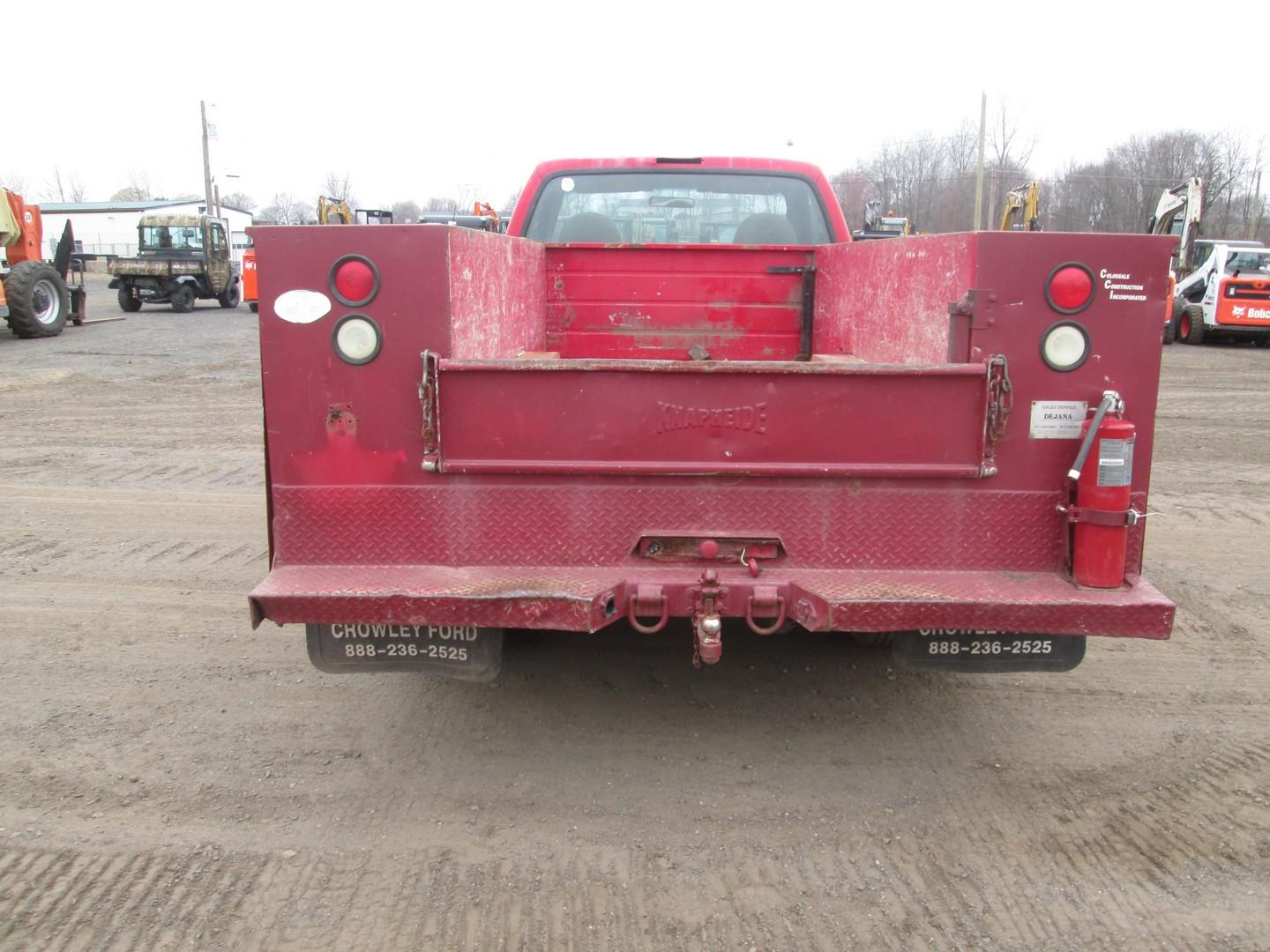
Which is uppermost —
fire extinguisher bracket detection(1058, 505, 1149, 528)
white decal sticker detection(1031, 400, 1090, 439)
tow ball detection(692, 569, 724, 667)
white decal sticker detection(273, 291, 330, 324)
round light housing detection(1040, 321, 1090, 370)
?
white decal sticker detection(273, 291, 330, 324)

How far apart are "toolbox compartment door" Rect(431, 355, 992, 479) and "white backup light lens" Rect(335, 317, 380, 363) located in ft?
0.59

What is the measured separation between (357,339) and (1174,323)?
22142 millimetres

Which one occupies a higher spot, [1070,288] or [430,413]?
[1070,288]

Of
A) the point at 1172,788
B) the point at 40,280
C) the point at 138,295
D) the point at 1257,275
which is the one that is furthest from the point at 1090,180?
the point at 1172,788

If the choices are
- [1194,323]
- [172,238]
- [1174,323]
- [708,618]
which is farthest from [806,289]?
[172,238]

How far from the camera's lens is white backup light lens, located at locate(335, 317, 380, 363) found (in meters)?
3.06

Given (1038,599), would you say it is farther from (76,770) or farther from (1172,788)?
(76,770)

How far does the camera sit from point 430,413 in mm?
3084

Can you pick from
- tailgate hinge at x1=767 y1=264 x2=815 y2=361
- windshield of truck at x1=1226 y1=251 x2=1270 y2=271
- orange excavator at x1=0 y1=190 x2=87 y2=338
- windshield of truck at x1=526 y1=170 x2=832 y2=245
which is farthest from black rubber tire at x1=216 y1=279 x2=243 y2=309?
tailgate hinge at x1=767 y1=264 x2=815 y2=361

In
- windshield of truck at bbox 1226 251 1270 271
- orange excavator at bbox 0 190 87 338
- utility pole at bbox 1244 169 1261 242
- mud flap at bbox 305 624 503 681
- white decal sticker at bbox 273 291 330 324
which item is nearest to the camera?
white decal sticker at bbox 273 291 330 324

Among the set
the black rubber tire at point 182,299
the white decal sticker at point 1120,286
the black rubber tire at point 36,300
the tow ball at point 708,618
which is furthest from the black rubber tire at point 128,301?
the white decal sticker at point 1120,286

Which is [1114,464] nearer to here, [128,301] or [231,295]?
[128,301]

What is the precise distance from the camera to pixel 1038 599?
9.70ft

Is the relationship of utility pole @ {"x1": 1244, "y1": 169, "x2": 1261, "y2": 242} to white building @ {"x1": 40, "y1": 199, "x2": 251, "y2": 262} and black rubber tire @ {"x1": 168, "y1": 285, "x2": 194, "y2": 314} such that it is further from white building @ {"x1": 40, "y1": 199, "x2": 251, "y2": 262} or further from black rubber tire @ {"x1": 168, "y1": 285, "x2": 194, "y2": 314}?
white building @ {"x1": 40, "y1": 199, "x2": 251, "y2": 262}
